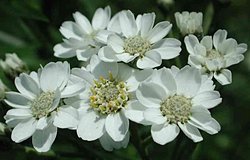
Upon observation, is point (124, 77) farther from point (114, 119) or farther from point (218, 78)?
point (218, 78)

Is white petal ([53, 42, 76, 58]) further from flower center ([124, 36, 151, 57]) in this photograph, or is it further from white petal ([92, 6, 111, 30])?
flower center ([124, 36, 151, 57])

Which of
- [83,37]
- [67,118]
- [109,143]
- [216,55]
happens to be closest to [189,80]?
[216,55]

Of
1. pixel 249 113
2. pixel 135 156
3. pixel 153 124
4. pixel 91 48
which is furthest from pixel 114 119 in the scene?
pixel 249 113

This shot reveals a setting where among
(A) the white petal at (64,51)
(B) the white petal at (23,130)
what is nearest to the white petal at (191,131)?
(B) the white petal at (23,130)

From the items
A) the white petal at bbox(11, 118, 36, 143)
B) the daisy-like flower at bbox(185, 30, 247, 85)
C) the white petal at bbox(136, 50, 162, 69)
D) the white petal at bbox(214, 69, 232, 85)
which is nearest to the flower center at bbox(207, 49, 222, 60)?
the daisy-like flower at bbox(185, 30, 247, 85)

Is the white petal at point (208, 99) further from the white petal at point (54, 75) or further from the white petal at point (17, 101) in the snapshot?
the white petal at point (17, 101)

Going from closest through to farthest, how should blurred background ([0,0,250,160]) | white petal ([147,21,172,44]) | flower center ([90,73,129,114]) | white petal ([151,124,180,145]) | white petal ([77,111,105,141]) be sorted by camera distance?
white petal ([151,124,180,145])
white petal ([77,111,105,141])
flower center ([90,73,129,114])
white petal ([147,21,172,44])
blurred background ([0,0,250,160])
